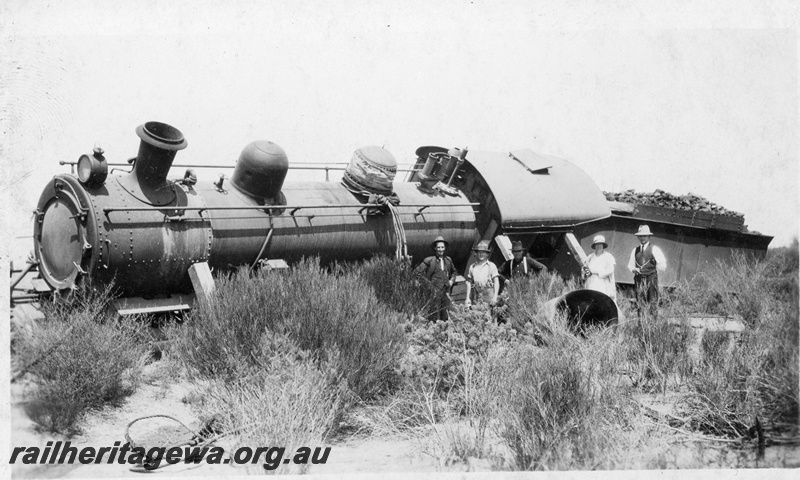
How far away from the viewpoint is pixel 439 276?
9.32 meters

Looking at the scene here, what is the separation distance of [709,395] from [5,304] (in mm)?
5870

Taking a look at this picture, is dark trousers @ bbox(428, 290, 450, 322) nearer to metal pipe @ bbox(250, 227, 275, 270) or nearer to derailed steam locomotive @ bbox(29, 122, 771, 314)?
derailed steam locomotive @ bbox(29, 122, 771, 314)

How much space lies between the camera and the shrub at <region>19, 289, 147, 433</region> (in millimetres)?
5699

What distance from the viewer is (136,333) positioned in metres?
7.55

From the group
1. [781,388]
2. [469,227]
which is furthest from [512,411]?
[469,227]

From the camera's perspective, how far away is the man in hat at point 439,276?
9.11 metres

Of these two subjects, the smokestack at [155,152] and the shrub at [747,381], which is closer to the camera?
the shrub at [747,381]

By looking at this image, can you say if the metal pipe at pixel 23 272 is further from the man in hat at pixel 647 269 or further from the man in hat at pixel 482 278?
the man in hat at pixel 647 269

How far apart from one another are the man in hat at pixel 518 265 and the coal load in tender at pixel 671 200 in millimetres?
2984

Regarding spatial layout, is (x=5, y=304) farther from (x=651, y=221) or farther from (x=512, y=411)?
(x=651, y=221)

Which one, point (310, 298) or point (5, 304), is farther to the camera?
point (310, 298)

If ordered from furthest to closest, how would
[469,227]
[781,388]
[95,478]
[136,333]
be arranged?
1. [469,227]
2. [136,333]
3. [781,388]
4. [95,478]

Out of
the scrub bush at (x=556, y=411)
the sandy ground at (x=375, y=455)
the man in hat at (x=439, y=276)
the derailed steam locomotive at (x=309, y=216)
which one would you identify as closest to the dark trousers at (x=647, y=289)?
the derailed steam locomotive at (x=309, y=216)

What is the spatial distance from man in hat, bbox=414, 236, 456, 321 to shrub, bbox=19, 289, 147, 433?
354cm
